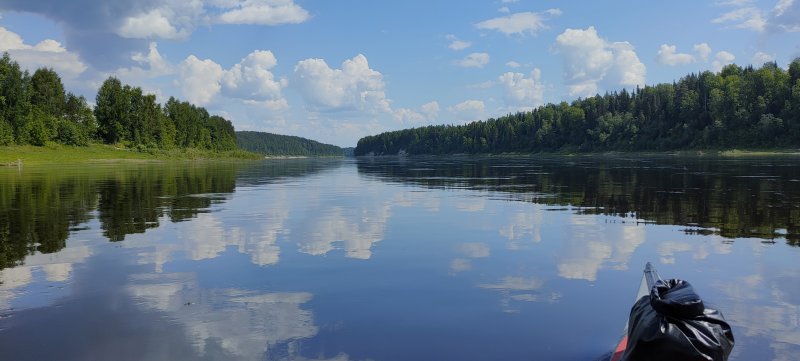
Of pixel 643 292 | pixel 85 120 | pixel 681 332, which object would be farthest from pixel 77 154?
pixel 681 332

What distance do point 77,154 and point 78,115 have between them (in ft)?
96.6

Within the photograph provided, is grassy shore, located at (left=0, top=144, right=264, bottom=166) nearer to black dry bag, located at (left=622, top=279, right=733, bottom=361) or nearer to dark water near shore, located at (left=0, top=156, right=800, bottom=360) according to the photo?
dark water near shore, located at (left=0, top=156, right=800, bottom=360)

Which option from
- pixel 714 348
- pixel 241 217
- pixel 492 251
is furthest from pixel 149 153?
pixel 714 348

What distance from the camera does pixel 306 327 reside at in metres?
9.27

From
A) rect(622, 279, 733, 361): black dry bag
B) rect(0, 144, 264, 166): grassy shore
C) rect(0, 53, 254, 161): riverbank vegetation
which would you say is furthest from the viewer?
rect(0, 53, 254, 161): riverbank vegetation

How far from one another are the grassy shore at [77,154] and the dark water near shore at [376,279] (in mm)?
92788

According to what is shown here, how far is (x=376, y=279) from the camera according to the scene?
12617 millimetres

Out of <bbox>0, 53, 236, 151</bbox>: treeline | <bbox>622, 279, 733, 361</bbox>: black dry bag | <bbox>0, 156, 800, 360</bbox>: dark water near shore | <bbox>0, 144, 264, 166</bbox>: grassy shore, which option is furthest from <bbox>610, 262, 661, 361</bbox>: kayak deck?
<bbox>0, 53, 236, 151</bbox>: treeline

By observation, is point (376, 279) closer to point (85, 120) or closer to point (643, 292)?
point (643, 292)

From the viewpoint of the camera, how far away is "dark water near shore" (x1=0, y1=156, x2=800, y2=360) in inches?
337

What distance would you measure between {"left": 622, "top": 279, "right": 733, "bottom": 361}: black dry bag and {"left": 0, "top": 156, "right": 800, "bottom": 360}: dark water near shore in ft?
7.94

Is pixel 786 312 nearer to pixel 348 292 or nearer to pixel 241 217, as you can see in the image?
pixel 348 292

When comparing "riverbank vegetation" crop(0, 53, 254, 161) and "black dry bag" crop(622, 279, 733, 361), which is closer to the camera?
"black dry bag" crop(622, 279, 733, 361)

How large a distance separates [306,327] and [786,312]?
870 centimetres
